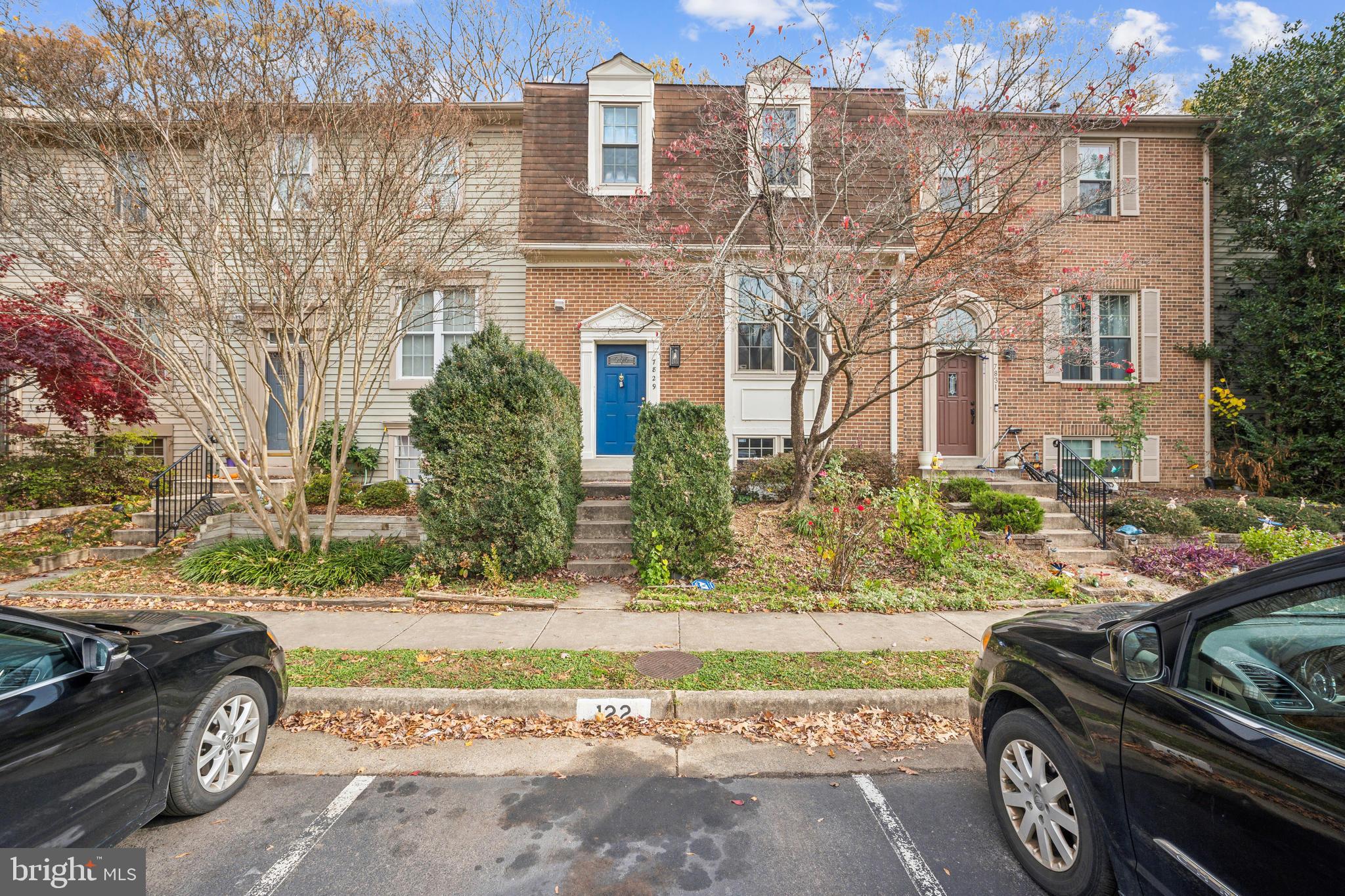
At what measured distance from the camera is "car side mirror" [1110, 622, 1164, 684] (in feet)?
7.32

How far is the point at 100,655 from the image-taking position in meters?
2.70

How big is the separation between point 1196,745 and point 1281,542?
8468 millimetres

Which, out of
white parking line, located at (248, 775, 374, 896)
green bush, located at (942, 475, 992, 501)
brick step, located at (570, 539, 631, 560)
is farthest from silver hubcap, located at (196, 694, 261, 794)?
green bush, located at (942, 475, 992, 501)

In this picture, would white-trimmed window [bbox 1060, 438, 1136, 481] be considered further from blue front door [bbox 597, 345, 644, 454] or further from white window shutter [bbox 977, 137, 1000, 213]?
blue front door [bbox 597, 345, 644, 454]

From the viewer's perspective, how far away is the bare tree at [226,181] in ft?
22.0

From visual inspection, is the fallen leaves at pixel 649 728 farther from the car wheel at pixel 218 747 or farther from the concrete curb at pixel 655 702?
the car wheel at pixel 218 747

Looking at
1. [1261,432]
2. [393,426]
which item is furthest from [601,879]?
[1261,432]

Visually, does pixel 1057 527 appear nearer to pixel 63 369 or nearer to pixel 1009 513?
pixel 1009 513

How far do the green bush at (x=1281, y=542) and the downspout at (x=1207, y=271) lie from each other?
4687 millimetres

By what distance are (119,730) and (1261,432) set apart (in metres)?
16.6

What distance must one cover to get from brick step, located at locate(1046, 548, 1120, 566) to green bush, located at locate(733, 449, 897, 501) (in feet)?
8.67

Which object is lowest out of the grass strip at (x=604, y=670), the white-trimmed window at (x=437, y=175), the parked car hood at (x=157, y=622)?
the grass strip at (x=604, y=670)

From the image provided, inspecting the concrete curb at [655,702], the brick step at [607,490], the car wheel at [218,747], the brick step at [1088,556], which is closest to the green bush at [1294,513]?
the brick step at [1088,556]

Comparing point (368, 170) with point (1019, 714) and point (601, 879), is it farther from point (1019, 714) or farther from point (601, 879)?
point (1019, 714)
